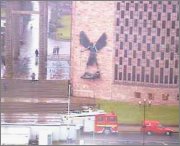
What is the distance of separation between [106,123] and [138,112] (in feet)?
0.76

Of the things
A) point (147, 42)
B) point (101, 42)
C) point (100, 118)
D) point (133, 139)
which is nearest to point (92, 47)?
point (101, 42)

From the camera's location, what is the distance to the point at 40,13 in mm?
3289

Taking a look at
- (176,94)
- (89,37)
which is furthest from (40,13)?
(176,94)

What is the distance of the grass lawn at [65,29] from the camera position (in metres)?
3.29

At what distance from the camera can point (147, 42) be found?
334 cm

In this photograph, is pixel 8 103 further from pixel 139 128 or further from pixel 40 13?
pixel 139 128

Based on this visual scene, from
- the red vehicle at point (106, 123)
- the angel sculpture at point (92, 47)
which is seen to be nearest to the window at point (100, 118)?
the red vehicle at point (106, 123)

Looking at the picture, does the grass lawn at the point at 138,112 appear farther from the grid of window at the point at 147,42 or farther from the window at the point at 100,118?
the grid of window at the point at 147,42

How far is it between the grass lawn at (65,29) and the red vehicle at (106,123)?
583 mm

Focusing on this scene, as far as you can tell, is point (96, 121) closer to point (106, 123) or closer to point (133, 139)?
point (106, 123)

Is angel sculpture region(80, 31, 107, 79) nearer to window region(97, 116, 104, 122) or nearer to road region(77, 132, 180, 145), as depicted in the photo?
window region(97, 116, 104, 122)

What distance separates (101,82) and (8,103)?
0.64 meters

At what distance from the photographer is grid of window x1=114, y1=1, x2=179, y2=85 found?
3.31 metres

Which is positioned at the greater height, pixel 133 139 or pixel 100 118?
pixel 100 118
